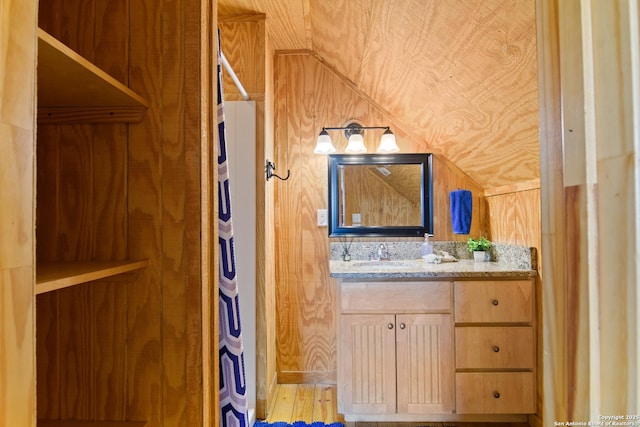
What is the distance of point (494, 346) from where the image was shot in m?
1.88

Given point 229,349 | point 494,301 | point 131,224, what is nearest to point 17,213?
point 131,224

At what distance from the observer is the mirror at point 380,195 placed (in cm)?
245

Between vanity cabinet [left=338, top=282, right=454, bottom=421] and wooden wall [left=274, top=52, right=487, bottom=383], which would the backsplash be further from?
vanity cabinet [left=338, top=282, right=454, bottom=421]

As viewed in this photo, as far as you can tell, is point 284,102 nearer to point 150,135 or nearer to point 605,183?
point 150,135

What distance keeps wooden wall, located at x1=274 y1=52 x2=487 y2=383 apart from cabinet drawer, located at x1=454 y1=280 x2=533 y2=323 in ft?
2.01

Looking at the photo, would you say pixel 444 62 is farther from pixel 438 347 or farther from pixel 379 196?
pixel 438 347

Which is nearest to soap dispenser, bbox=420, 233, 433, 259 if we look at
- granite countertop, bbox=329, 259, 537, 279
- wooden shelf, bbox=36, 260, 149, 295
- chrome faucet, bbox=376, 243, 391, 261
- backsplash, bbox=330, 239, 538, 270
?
backsplash, bbox=330, 239, 538, 270

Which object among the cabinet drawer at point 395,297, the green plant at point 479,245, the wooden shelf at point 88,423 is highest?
the green plant at point 479,245

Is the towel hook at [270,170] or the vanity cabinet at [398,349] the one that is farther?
the towel hook at [270,170]

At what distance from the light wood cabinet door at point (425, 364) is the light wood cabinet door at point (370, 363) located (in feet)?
0.16

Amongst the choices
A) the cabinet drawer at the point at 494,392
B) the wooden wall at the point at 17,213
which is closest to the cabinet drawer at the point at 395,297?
the cabinet drawer at the point at 494,392

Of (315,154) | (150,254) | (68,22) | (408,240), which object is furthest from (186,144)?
(408,240)

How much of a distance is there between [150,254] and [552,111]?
902 millimetres

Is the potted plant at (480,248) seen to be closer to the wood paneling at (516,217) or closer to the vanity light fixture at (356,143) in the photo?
the wood paneling at (516,217)
